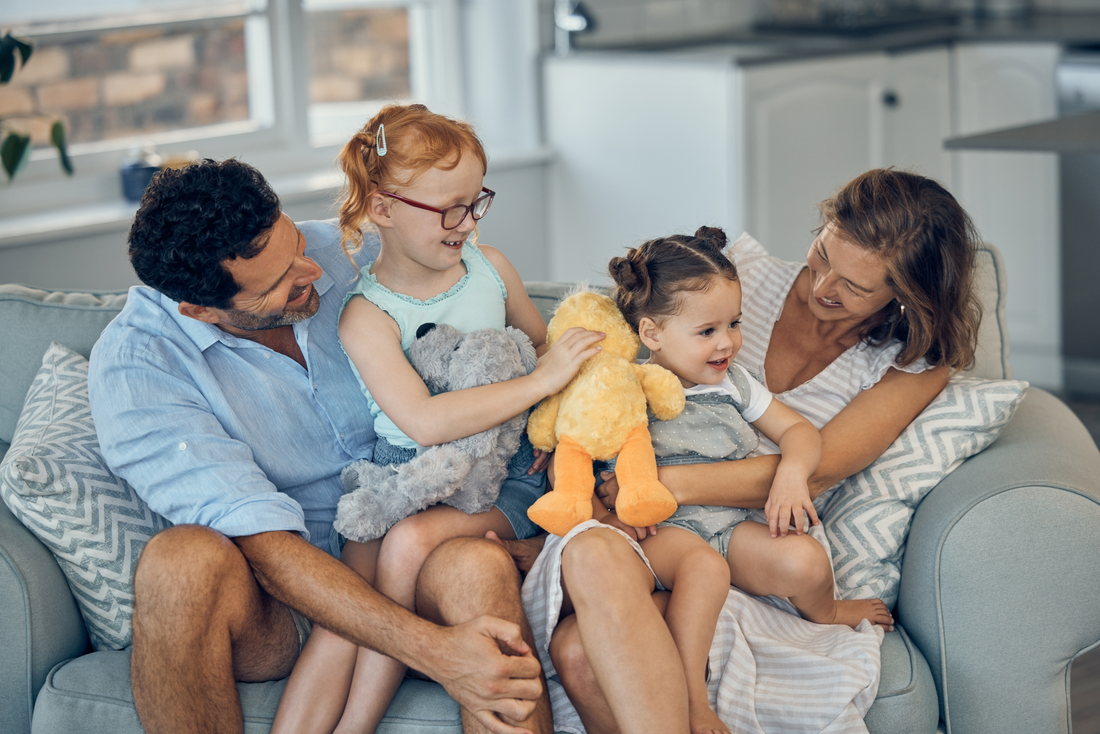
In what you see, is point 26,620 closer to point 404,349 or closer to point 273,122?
point 404,349

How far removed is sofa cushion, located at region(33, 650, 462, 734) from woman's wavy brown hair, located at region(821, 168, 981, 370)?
854 mm

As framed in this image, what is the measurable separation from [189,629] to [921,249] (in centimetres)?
113

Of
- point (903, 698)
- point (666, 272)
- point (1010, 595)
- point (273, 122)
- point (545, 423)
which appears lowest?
point (903, 698)

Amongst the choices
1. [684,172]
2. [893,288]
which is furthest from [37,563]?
[684,172]

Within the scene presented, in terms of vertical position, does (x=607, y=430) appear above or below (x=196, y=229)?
below

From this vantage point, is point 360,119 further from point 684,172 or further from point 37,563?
point 37,563

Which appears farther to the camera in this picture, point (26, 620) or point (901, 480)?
point (901, 480)

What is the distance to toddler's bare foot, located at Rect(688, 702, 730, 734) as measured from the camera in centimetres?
135

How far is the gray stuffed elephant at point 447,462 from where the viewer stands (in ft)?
4.92

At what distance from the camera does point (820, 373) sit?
1.70 m

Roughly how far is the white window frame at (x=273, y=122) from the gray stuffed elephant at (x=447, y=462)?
66.6 inches

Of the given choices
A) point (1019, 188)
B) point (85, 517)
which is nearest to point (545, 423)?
point (85, 517)

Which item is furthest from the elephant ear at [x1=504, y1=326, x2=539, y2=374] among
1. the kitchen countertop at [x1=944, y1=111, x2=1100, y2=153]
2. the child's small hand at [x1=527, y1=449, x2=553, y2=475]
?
the kitchen countertop at [x1=944, y1=111, x2=1100, y2=153]

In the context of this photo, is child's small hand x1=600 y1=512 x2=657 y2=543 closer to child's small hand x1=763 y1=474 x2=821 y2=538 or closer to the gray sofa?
child's small hand x1=763 y1=474 x2=821 y2=538
